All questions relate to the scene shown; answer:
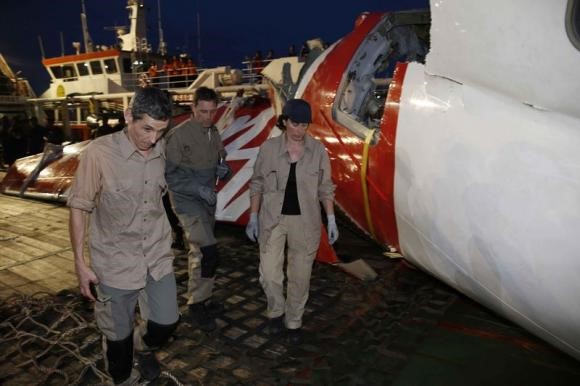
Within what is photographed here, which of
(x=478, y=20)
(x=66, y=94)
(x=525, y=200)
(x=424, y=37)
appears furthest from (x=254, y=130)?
(x=66, y=94)

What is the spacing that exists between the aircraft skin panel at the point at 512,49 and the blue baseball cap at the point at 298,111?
0.97 meters

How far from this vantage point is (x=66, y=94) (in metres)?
22.3

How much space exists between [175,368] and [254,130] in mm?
4660

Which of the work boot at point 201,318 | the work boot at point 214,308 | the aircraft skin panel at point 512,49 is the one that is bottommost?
the work boot at point 214,308

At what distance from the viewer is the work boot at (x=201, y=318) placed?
3598mm

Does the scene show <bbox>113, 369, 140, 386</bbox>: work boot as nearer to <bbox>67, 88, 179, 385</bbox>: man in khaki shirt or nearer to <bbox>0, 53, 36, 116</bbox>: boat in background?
<bbox>67, 88, 179, 385</bbox>: man in khaki shirt

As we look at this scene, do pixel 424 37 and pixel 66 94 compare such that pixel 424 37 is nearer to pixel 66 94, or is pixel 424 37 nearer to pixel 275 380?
pixel 275 380

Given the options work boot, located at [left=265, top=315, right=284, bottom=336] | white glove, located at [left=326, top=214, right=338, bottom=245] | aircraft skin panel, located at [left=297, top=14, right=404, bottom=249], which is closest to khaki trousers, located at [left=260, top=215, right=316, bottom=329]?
work boot, located at [left=265, top=315, right=284, bottom=336]

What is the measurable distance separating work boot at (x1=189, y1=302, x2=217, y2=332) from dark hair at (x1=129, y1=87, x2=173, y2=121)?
1.98 metres

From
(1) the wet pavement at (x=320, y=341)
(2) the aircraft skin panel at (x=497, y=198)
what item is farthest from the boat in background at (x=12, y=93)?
(2) the aircraft skin panel at (x=497, y=198)

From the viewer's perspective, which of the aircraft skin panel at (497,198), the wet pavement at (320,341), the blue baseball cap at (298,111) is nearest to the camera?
the aircraft skin panel at (497,198)

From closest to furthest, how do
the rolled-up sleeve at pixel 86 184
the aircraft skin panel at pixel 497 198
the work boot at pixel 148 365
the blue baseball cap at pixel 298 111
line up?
the aircraft skin panel at pixel 497 198
the rolled-up sleeve at pixel 86 184
the work boot at pixel 148 365
the blue baseball cap at pixel 298 111

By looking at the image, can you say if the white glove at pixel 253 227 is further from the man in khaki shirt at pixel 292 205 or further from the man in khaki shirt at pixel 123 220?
the man in khaki shirt at pixel 123 220

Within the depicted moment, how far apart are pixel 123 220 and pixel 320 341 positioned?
1918 mm
